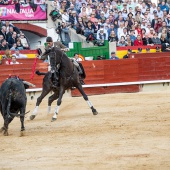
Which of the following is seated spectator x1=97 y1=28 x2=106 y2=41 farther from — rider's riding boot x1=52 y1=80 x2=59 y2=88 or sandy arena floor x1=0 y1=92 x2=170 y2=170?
rider's riding boot x1=52 y1=80 x2=59 y2=88

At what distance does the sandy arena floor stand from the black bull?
398mm

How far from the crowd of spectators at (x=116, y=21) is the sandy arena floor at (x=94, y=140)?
220 inches

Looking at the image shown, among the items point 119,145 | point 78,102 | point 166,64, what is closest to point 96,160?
point 119,145

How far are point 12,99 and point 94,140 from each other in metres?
1.71

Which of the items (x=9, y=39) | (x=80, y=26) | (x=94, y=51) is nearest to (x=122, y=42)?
(x=94, y=51)

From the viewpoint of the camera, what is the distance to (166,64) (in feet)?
70.7

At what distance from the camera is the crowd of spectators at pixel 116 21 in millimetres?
22172

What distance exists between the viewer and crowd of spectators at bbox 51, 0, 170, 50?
2217 cm

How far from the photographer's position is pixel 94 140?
35.6ft

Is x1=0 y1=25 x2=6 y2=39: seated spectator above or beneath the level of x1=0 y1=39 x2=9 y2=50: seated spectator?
above

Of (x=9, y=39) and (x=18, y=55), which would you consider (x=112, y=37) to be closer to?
(x=18, y=55)

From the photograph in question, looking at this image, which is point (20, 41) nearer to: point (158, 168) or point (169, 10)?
point (169, 10)

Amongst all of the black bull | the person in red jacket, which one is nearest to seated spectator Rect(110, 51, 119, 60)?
the person in red jacket

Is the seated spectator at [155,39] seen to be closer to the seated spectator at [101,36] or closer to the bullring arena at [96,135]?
the seated spectator at [101,36]
